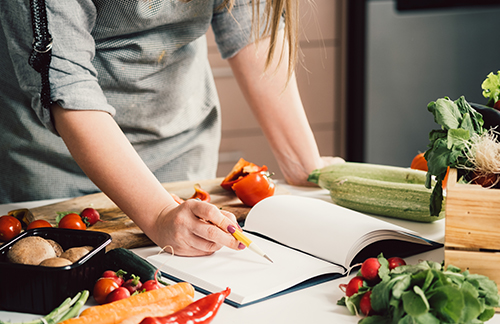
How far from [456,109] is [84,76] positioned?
663 millimetres

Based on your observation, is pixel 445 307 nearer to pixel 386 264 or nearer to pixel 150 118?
pixel 386 264

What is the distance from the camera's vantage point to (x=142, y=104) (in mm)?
1398

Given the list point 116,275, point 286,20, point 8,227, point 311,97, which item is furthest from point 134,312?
point 311,97

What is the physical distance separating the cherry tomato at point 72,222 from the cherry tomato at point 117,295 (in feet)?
1.07

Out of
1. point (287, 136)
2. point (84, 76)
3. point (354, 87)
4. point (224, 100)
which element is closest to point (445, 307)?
point (84, 76)

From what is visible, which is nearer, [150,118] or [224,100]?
[150,118]

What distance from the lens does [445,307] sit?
0.63m

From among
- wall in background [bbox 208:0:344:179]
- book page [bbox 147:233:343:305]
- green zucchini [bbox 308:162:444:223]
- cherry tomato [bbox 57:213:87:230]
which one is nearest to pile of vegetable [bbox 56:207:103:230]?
cherry tomato [bbox 57:213:87:230]

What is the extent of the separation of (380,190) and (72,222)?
0.64 metres

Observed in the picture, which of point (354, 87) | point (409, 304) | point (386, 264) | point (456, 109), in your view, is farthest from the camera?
point (354, 87)

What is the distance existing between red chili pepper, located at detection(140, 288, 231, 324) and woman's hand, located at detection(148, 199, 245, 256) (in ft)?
0.56

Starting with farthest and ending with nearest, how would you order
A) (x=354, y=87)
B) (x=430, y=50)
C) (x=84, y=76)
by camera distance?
(x=354, y=87)
(x=430, y=50)
(x=84, y=76)

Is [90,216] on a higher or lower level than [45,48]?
lower

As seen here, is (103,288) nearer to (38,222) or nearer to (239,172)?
(38,222)
